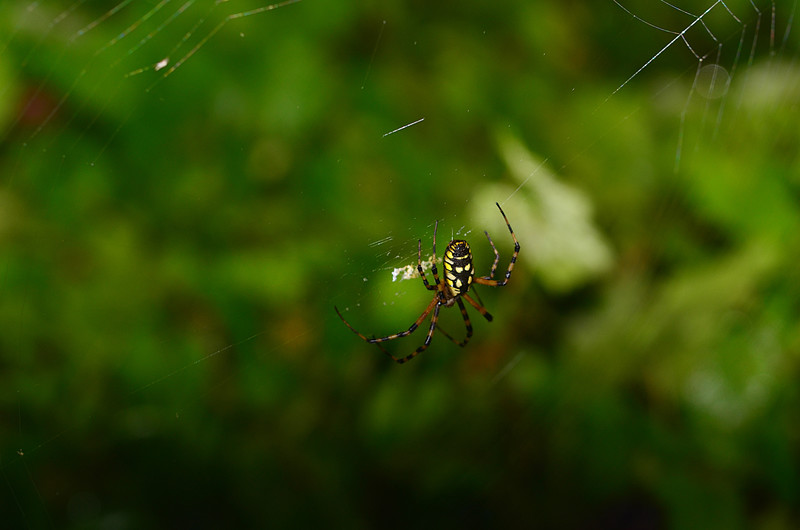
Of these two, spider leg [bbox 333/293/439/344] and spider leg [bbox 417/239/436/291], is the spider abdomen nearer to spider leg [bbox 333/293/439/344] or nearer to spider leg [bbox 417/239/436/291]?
spider leg [bbox 417/239/436/291]

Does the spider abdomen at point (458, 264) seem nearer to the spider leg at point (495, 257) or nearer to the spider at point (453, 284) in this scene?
the spider at point (453, 284)

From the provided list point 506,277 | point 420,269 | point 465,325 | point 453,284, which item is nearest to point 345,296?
point 420,269

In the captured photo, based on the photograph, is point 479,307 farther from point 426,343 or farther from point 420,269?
point 420,269

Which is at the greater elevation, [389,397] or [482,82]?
[482,82]

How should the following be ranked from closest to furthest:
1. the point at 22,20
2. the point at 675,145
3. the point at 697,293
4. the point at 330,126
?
the point at 22,20
the point at 697,293
the point at 330,126
the point at 675,145

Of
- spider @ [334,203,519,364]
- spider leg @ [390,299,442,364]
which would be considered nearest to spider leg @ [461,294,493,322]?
spider @ [334,203,519,364]

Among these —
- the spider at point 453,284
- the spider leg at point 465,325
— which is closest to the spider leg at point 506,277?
the spider at point 453,284

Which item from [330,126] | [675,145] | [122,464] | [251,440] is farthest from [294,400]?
[675,145]

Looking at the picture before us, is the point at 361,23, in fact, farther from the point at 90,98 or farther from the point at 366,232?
the point at 90,98
